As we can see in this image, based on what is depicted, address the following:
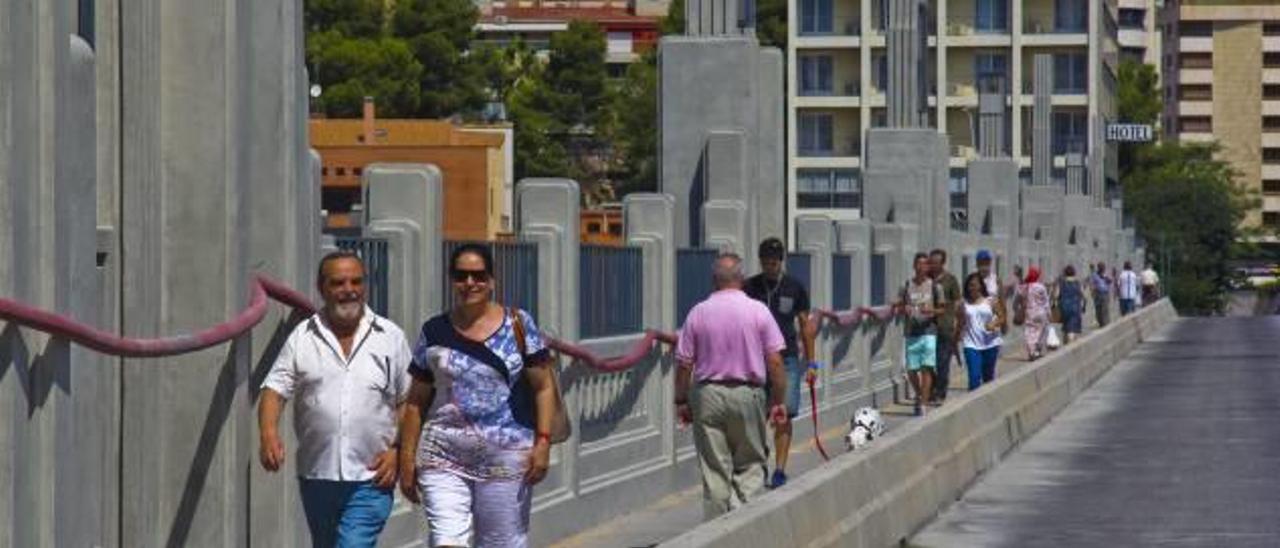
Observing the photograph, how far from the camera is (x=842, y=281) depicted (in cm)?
3503

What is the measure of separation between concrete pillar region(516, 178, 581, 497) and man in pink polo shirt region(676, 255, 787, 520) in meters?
0.93

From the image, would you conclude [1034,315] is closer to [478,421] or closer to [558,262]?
[558,262]

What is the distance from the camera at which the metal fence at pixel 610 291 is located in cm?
2075

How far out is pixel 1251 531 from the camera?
20750 millimetres

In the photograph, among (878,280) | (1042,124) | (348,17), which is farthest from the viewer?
(348,17)

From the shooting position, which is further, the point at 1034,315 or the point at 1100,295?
the point at 1100,295

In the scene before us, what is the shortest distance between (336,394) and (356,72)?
275ft

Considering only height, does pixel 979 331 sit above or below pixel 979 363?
above

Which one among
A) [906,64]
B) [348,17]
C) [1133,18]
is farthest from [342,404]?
[1133,18]

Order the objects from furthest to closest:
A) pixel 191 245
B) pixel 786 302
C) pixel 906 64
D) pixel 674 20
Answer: pixel 674 20 < pixel 906 64 < pixel 786 302 < pixel 191 245

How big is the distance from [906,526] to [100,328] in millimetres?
8908

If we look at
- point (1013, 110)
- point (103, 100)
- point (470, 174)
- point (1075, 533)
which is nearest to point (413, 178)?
point (103, 100)

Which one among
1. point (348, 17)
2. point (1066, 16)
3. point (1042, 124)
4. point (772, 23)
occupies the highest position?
point (1066, 16)

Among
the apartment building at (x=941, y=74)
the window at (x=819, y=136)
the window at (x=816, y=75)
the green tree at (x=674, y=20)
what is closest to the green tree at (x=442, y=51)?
the green tree at (x=674, y=20)
